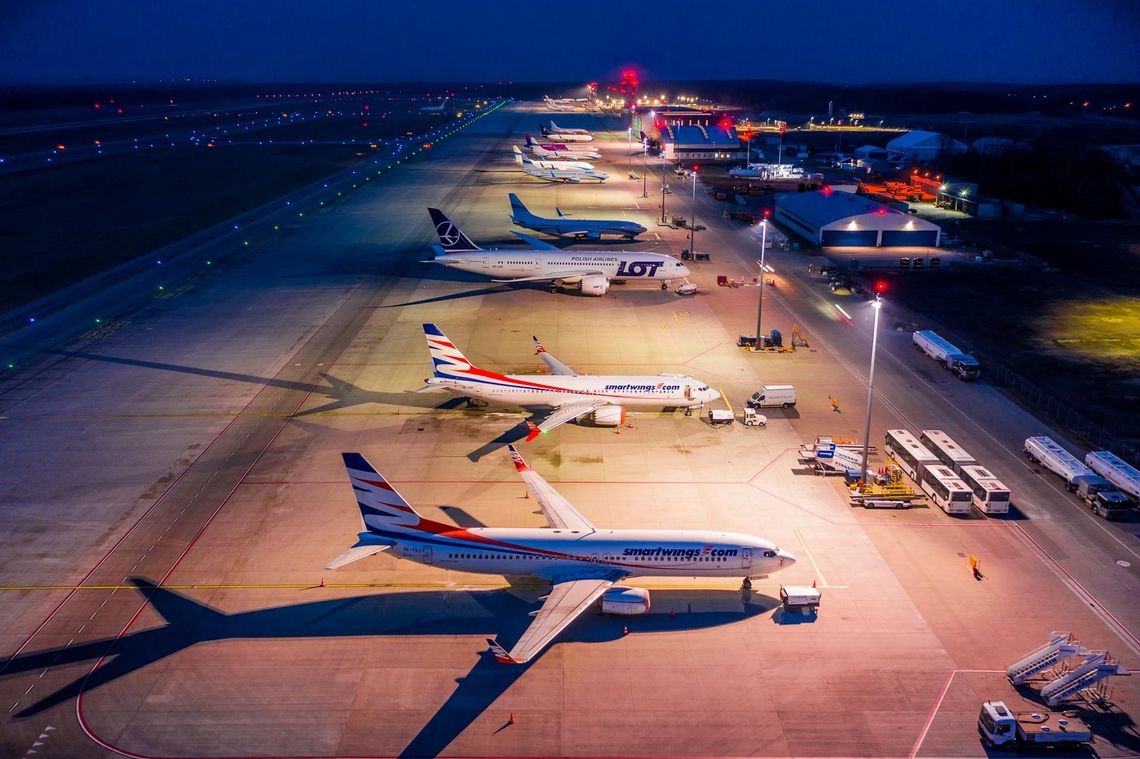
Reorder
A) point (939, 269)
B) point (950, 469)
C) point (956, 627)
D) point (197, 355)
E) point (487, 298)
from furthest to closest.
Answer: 1. point (939, 269)
2. point (487, 298)
3. point (197, 355)
4. point (950, 469)
5. point (956, 627)

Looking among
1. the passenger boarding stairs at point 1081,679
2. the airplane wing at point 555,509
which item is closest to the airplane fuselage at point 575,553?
the airplane wing at point 555,509

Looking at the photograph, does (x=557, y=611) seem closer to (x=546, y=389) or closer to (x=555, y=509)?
(x=555, y=509)

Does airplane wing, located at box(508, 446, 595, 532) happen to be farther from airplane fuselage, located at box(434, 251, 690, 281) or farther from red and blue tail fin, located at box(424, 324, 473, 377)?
airplane fuselage, located at box(434, 251, 690, 281)

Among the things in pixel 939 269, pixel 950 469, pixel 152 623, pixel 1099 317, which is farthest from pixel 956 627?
pixel 939 269

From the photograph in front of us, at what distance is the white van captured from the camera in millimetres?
57375

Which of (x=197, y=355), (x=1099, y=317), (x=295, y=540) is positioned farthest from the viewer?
(x=1099, y=317)

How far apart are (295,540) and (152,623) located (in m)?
7.92

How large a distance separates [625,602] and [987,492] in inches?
899

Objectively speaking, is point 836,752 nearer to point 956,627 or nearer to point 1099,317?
point 956,627

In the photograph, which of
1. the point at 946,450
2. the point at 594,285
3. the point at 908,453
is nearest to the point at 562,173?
the point at 594,285

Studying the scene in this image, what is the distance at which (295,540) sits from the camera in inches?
1609

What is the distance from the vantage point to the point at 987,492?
43.0 meters

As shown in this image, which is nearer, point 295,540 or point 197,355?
point 295,540

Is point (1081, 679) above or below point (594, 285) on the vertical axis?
below
